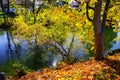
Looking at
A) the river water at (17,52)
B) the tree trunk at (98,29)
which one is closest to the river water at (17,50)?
the river water at (17,52)

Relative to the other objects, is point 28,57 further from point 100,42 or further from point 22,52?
point 100,42

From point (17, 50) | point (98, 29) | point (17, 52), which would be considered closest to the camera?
point (98, 29)

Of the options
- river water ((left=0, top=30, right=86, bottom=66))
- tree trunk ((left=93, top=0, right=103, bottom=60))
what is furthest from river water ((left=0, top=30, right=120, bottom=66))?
tree trunk ((left=93, top=0, right=103, bottom=60))

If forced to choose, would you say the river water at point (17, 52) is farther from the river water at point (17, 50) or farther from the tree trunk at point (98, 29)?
the tree trunk at point (98, 29)

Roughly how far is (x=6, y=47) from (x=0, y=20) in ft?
71.5

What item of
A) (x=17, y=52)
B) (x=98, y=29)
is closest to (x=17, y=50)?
(x=17, y=52)

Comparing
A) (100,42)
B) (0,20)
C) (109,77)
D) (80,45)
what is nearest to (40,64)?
(80,45)

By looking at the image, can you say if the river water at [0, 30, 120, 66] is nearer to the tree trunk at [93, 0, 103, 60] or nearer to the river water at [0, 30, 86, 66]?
the river water at [0, 30, 86, 66]

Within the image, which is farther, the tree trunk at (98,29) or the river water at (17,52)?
the river water at (17,52)

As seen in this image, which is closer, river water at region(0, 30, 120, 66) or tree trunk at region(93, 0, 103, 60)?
tree trunk at region(93, 0, 103, 60)

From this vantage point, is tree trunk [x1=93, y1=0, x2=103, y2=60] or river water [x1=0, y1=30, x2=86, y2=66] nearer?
tree trunk [x1=93, y1=0, x2=103, y2=60]

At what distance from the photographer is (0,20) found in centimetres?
5906

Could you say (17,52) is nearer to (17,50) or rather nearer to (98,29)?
(17,50)

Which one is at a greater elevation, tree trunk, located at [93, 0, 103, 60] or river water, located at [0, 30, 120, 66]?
tree trunk, located at [93, 0, 103, 60]
